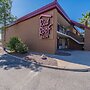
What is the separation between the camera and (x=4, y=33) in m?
25.0

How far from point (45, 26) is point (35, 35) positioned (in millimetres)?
1786

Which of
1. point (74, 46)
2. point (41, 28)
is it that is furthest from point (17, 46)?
point (74, 46)

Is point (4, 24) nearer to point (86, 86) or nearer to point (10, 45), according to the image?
point (10, 45)

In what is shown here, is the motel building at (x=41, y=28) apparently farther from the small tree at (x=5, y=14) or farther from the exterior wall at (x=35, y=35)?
the small tree at (x=5, y=14)

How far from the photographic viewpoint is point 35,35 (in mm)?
17797

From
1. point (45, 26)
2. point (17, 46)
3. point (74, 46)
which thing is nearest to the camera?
point (17, 46)

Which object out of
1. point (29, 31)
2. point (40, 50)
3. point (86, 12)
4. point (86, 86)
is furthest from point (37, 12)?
point (86, 12)

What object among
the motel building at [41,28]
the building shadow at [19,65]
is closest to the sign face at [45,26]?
the motel building at [41,28]

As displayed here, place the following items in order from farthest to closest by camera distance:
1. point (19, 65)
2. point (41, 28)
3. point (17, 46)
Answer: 1. point (41, 28)
2. point (17, 46)
3. point (19, 65)

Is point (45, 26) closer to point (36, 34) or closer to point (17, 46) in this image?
point (36, 34)

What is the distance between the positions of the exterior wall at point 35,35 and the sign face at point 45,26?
0.40 m

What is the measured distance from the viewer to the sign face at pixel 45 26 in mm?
16500

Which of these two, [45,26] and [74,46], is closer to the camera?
[45,26]

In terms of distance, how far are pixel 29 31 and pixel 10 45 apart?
147 inches
